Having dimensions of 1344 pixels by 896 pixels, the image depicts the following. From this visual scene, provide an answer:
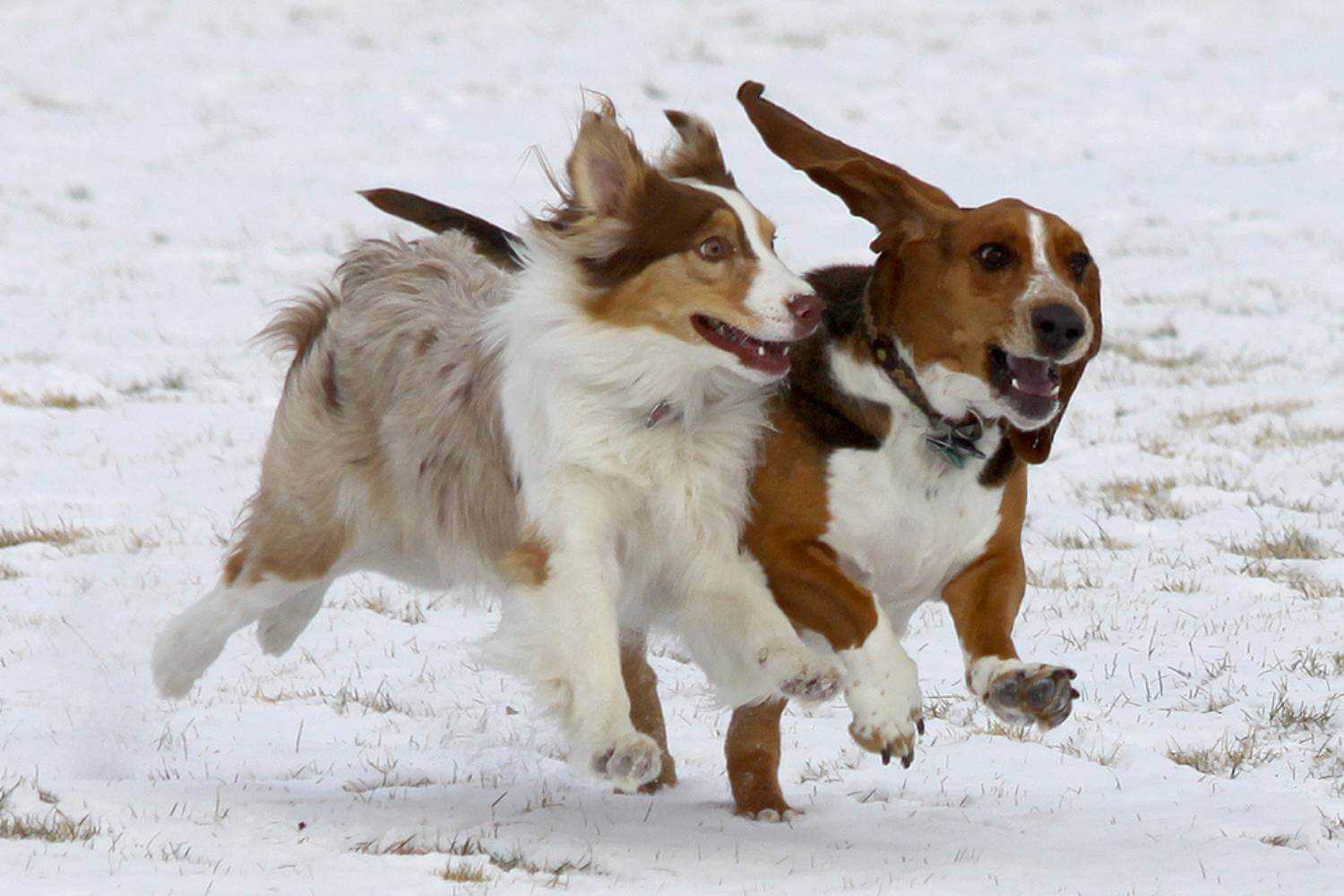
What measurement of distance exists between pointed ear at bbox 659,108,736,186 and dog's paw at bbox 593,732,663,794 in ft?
4.86

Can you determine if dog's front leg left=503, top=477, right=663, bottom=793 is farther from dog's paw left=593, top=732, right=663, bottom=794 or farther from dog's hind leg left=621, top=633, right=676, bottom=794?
dog's hind leg left=621, top=633, right=676, bottom=794

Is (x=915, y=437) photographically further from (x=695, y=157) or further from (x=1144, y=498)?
(x=1144, y=498)

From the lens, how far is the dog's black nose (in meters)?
4.42

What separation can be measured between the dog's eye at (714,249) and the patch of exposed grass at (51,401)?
20.8 ft

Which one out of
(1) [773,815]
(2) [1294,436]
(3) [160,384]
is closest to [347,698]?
(1) [773,815]

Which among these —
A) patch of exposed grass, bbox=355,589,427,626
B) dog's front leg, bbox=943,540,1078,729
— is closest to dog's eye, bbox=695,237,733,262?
dog's front leg, bbox=943,540,1078,729

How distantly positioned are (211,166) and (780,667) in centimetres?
1447

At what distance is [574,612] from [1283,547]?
3863 millimetres

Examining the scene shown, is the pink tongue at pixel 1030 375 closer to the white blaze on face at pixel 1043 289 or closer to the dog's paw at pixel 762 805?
the white blaze on face at pixel 1043 289

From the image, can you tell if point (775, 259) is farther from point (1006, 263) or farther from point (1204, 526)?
point (1204, 526)

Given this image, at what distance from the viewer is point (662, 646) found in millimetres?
6742

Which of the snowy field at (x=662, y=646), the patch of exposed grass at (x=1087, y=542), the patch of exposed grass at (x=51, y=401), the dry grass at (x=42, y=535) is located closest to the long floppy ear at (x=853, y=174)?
the snowy field at (x=662, y=646)

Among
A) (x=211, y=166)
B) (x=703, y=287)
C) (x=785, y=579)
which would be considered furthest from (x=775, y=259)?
(x=211, y=166)

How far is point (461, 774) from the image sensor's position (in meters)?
5.46
